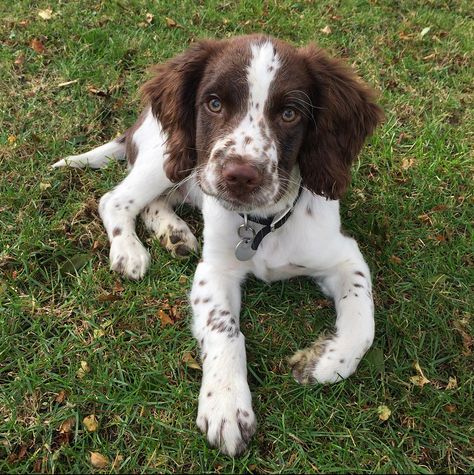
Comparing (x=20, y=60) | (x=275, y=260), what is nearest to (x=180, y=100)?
(x=275, y=260)

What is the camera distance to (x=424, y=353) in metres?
2.81

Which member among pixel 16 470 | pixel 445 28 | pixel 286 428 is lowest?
pixel 16 470

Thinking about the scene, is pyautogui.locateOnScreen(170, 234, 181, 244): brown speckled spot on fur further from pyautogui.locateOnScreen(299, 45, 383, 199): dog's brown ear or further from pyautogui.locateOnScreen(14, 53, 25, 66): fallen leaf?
pyautogui.locateOnScreen(14, 53, 25, 66): fallen leaf

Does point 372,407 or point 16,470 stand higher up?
point 372,407

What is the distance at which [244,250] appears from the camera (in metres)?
2.95

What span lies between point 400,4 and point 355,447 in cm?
460

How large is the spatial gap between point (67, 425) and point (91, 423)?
0.11 metres

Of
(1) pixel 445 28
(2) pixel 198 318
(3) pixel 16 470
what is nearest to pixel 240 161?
(2) pixel 198 318

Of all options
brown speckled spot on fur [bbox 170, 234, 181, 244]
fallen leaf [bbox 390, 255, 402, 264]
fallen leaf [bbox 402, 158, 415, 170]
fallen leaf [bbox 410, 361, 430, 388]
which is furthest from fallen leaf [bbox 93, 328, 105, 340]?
fallen leaf [bbox 402, 158, 415, 170]

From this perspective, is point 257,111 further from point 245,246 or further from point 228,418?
point 228,418

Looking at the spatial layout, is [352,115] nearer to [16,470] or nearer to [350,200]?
[350,200]

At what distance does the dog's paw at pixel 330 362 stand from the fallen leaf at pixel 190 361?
47 centimetres

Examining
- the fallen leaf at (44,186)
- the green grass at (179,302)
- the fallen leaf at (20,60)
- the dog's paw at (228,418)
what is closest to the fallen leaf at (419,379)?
the green grass at (179,302)

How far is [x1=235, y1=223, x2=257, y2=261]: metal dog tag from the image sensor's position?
2.95m
